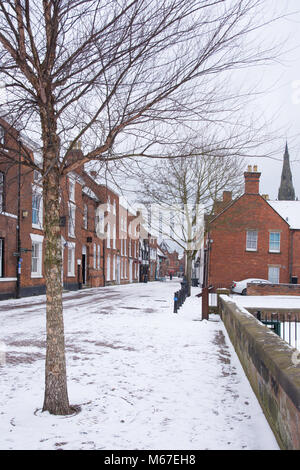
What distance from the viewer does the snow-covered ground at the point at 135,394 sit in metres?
3.90

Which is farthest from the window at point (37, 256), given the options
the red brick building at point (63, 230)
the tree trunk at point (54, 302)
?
the tree trunk at point (54, 302)

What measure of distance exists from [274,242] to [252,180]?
5.27m

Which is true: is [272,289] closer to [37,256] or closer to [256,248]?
[256,248]

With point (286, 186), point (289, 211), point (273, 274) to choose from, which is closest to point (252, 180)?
point (289, 211)

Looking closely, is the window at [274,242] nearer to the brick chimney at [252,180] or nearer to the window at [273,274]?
the window at [273,274]

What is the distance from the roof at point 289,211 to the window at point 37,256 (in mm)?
20380

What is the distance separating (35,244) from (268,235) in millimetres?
18762

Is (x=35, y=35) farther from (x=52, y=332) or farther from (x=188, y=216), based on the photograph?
(x=188, y=216)

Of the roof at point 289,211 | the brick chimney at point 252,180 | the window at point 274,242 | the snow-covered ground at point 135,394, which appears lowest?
the snow-covered ground at point 135,394

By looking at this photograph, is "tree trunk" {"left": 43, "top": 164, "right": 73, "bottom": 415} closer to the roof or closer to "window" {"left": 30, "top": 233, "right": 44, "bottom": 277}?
"window" {"left": 30, "top": 233, "right": 44, "bottom": 277}

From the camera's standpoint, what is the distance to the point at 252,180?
31.6 m
